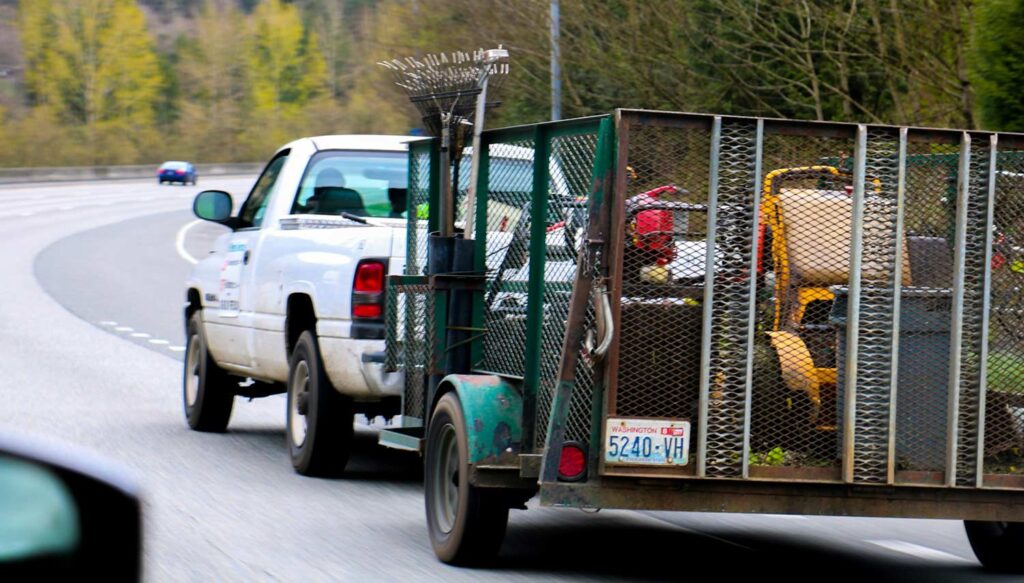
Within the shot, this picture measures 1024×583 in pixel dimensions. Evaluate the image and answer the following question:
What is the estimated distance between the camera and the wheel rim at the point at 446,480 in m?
7.55

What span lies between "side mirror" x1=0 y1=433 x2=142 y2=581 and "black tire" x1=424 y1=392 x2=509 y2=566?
475cm

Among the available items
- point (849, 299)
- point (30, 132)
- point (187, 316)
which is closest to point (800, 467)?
point (849, 299)

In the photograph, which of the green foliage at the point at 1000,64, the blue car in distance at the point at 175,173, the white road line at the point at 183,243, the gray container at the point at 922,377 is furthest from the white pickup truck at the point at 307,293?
the blue car in distance at the point at 175,173

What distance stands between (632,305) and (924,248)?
1.27 meters

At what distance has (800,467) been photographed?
6.65 meters

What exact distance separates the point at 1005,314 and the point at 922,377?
0.46 m

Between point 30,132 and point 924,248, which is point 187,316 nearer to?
point 924,248

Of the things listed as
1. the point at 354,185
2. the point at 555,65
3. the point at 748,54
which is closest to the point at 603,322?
the point at 354,185

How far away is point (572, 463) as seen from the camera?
6.55m

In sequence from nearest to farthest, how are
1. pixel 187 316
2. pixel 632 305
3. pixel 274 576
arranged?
pixel 632 305 < pixel 274 576 < pixel 187 316

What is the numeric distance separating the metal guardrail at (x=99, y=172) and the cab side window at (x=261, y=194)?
7473 cm

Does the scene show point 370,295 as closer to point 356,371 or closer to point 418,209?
point 356,371

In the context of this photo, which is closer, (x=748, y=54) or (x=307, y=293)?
(x=307, y=293)

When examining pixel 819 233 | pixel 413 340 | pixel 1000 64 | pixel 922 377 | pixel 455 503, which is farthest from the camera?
pixel 1000 64
